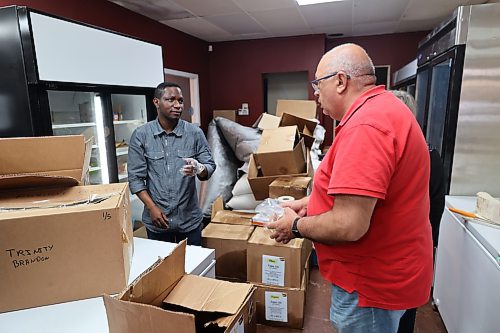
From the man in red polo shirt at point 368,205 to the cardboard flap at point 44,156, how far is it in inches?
32.3

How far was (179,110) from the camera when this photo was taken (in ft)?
7.00

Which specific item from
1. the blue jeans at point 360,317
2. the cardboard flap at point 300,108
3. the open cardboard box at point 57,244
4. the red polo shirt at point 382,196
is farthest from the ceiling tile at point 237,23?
the blue jeans at point 360,317

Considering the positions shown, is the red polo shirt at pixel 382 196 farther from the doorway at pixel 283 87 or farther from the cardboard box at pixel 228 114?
the doorway at pixel 283 87

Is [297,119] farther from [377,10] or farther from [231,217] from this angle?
[377,10]

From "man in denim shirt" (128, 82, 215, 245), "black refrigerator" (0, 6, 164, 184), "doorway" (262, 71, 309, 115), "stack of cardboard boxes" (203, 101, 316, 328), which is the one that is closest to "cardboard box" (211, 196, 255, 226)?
"stack of cardboard boxes" (203, 101, 316, 328)

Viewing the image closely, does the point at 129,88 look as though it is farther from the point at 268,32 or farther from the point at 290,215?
the point at 268,32

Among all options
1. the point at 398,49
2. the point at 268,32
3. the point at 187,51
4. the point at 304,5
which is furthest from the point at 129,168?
the point at 398,49

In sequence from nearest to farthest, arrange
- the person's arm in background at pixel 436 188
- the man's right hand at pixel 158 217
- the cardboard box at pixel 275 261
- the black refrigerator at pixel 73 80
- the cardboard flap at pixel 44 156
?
1. the cardboard flap at pixel 44 156
2. the person's arm in background at pixel 436 188
3. the black refrigerator at pixel 73 80
4. the man's right hand at pixel 158 217
5. the cardboard box at pixel 275 261

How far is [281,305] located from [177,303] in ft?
4.48

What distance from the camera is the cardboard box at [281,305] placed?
216 centimetres

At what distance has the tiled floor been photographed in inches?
85.6

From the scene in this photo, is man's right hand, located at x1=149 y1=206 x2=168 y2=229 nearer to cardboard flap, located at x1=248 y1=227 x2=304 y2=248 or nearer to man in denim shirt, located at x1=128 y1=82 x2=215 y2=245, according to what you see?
man in denim shirt, located at x1=128 y1=82 x2=215 y2=245

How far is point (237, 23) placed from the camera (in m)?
4.42

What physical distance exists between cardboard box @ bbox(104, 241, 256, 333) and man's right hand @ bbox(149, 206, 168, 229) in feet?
3.10
